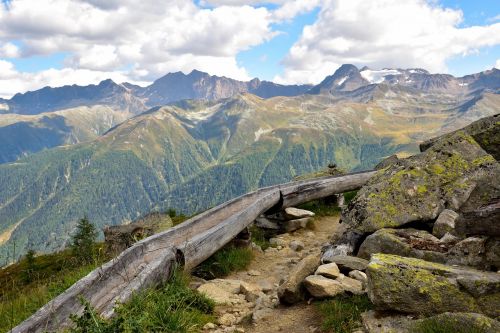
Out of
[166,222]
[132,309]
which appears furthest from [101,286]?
[166,222]

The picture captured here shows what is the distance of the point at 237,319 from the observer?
26.1 ft

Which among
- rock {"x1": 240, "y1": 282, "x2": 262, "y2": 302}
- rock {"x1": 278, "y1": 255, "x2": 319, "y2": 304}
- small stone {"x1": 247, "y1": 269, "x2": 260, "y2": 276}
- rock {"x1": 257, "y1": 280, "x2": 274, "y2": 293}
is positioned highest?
rock {"x1": 278, "y1": 255, "x2": 319, "y2": 304}

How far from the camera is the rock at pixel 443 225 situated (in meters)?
8.61

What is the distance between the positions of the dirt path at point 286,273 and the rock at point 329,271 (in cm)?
68

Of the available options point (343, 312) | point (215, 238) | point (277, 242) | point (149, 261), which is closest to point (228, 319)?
point (149, 261)

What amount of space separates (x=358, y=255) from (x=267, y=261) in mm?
3763

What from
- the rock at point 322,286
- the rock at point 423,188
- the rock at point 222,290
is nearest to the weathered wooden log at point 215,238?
the rock at point 222,290

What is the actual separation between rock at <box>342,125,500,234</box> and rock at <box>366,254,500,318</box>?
325 cm

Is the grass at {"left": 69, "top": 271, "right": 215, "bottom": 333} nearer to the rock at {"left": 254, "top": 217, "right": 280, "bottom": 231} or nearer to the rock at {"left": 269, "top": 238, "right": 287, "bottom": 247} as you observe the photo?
the rock at {"left": 269, "top": 238, "right": 287, "bottom": 247}

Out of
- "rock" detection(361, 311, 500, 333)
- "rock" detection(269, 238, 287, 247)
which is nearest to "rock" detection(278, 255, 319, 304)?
"rock" detection(361, 311, 500, 333)

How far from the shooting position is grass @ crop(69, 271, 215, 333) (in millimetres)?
5258

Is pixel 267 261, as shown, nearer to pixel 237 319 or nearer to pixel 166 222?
pixel 237 319

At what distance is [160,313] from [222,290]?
281 centimetres

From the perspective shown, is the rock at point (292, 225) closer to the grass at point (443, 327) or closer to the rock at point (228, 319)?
the rock at point (228, 319)
